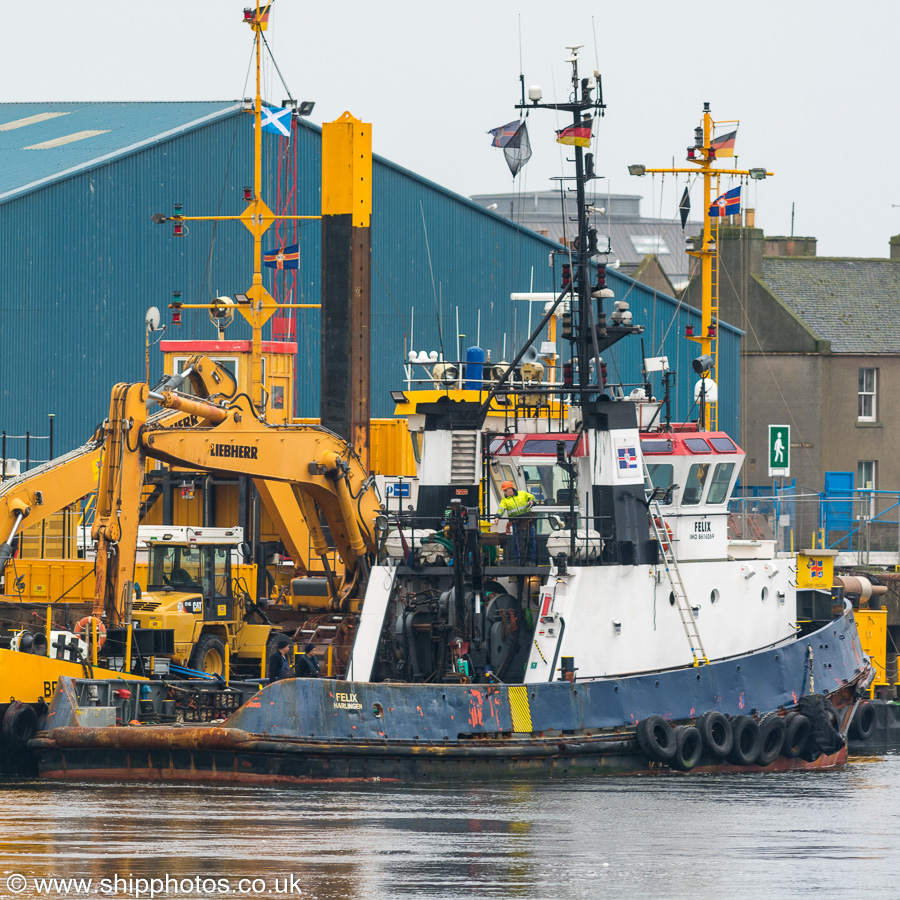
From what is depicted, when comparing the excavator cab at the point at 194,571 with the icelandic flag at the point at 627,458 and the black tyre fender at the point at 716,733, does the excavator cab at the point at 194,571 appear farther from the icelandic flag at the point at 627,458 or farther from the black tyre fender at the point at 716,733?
the black tyre fender at the point at 716,733

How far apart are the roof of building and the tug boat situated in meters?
15.0

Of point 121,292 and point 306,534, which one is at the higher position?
point 121,292

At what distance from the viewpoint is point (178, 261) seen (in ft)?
117

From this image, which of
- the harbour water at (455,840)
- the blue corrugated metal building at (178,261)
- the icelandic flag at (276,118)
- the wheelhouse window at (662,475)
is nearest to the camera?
the harbour water at (455,840)

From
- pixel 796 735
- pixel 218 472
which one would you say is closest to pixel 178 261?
pixel 218 472

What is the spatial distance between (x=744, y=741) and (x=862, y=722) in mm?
3386

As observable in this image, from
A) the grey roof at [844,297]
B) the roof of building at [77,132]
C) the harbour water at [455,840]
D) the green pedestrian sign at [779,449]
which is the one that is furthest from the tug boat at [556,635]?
the grey roof at [844,297]

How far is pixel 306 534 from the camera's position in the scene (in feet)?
88.9

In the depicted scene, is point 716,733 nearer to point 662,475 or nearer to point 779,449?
point 662,475

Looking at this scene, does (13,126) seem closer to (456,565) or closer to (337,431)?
(337,431)

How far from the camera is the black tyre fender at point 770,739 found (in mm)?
20516

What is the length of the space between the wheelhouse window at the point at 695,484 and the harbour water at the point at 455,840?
132 inches

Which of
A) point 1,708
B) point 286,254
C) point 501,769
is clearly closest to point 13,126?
point 286,254

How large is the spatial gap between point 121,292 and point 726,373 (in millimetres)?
14564
